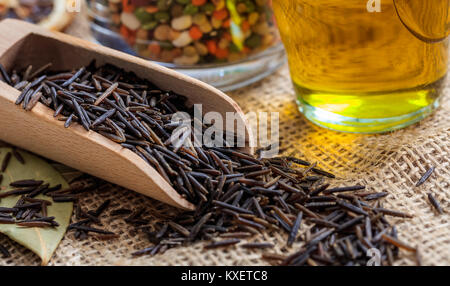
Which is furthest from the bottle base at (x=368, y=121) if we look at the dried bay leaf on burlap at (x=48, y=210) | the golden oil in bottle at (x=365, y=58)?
the dried bay leaf on burlap at (x=48, y=210)

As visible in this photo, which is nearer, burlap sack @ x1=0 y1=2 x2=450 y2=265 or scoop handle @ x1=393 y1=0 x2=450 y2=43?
burlap sack @ x1=0 y1=2 x2=450 y2=265

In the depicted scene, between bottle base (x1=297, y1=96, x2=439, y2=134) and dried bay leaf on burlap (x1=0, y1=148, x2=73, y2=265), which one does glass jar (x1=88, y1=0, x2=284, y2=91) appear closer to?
bottle base (x1=297, y1=96, x2=439, y2=134)

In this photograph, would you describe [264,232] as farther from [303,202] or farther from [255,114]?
[255,114]

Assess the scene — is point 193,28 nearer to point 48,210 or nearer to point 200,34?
point 200,34

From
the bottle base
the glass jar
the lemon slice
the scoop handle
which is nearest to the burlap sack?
the bottle base

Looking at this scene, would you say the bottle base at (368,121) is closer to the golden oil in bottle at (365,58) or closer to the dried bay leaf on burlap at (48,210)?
the golden oil in bottle at (365,58)

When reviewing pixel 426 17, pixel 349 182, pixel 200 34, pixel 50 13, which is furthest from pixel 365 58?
pixel 50 13
